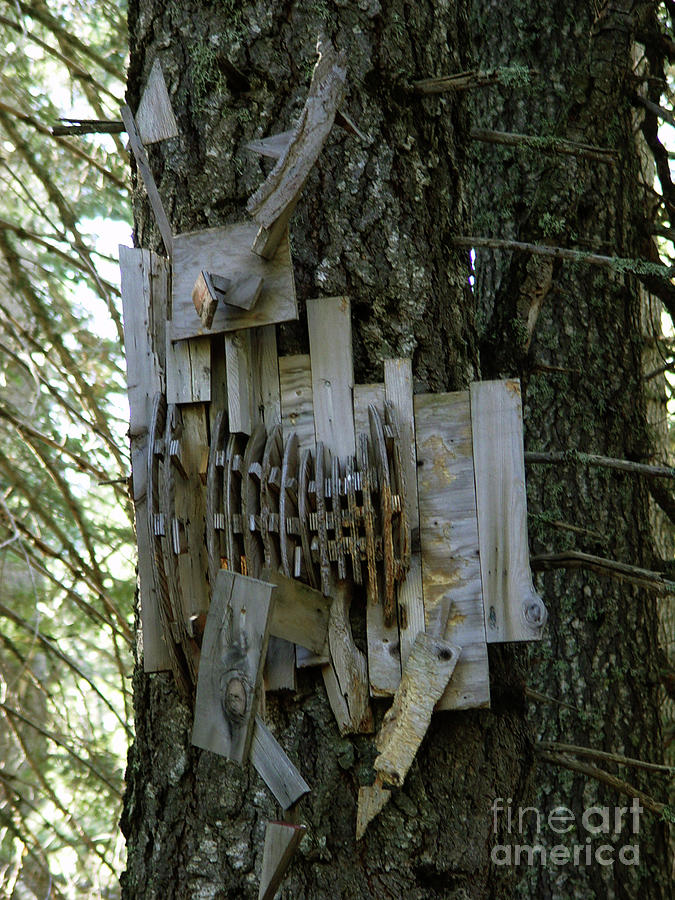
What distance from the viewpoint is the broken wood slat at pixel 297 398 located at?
1.68 metres

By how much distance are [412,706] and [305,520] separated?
347 mm

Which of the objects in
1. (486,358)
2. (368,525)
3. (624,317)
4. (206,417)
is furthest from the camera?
(624,317)

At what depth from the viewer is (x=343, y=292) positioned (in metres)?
1.73

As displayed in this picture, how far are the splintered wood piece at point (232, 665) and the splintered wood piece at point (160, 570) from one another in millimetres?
209

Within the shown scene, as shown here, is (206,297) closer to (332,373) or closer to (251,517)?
(332,373)

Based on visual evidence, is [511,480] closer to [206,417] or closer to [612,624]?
[206,417]

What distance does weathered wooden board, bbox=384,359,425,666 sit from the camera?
1.62 metres

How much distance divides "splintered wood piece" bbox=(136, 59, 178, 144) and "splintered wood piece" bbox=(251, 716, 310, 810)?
110 centimetres

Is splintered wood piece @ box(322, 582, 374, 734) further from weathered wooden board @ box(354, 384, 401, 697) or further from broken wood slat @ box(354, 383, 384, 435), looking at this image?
broken wood slat @ box(354, 383, 384, 435)

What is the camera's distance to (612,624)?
3.40 meters

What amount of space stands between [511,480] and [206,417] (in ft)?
1.78

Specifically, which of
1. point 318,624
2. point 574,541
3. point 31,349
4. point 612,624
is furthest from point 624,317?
point 318,624

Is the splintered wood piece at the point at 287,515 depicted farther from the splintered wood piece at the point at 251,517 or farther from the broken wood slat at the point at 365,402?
the broken wood slat at the point at 365,402

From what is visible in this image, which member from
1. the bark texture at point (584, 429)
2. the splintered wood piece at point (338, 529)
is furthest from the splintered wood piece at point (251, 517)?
the bark texture at point (584, 429)
